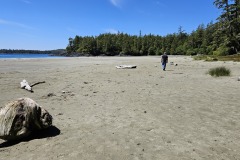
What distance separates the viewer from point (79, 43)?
163 m

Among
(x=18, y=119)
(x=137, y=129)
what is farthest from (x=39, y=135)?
(x=137, y=129)

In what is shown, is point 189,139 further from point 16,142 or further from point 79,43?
point 79,43

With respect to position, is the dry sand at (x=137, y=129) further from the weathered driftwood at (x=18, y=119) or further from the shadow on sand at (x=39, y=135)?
the weathered driftwood at (x=18, y=119)

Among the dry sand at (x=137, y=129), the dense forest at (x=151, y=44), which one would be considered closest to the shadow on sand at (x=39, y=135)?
the dry sand at (x=137, y=129)

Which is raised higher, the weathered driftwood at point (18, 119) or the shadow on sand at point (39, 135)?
the weathered driftwood at point (18, 119)

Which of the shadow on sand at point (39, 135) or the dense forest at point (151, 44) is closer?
the shadow on sand at point (39, 135)

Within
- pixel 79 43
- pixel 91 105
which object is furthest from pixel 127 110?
pixel 79 43

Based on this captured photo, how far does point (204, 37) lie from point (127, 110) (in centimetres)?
10219

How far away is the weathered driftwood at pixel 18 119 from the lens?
547 centimetres

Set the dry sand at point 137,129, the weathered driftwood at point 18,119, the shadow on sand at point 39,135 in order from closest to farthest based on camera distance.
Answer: the dry sand at point 137,129, the weathered driftwood at point 18,119, the shadow on sand at point 39,135

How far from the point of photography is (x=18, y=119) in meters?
5.55

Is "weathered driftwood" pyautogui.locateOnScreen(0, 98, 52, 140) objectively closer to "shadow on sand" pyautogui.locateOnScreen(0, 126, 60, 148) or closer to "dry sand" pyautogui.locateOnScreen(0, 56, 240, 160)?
"shadow on sand" pyautogui.locateOnScreen(0, 126, 60, 148)

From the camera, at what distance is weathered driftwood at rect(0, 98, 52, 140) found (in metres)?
5.47

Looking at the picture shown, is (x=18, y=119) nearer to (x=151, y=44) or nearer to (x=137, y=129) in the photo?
(x=137, y=129)
